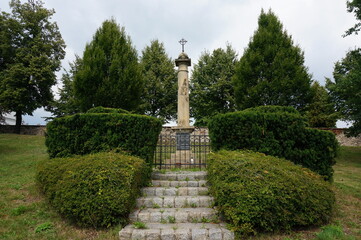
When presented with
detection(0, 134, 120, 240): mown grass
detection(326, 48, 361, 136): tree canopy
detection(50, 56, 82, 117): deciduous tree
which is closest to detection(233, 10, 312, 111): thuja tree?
detection(326, 48, 361, 136): tree canopy

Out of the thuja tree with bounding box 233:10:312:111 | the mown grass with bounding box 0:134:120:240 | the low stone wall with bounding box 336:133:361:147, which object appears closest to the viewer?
the mown grass with bounding box 0:134:120:240

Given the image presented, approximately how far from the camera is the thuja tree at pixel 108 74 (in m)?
12.1

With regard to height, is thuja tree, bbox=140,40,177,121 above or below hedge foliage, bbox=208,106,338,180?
above

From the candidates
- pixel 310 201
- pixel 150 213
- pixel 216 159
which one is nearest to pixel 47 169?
pixel 150 213

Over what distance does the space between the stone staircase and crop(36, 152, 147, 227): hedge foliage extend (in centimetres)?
40

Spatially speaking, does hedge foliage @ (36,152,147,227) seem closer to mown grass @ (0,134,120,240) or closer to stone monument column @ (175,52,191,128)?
mown grass @ (0,134,120,240)

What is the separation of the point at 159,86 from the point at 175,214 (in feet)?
61.8

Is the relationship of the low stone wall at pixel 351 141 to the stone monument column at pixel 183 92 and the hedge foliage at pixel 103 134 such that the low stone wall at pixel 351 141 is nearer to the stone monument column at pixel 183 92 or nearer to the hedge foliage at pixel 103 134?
the stone monument column at pixel 183 92

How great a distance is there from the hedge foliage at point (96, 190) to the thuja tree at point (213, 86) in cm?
1635

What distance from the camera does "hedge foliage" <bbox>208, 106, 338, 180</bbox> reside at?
5.66 metres

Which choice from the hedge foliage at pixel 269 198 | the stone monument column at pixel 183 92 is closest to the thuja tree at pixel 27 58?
the stone monument column at pixel 183 92

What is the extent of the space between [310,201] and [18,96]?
2367 centimetres

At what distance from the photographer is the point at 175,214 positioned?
4059mm

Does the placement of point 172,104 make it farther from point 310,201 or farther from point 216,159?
point 310,201
